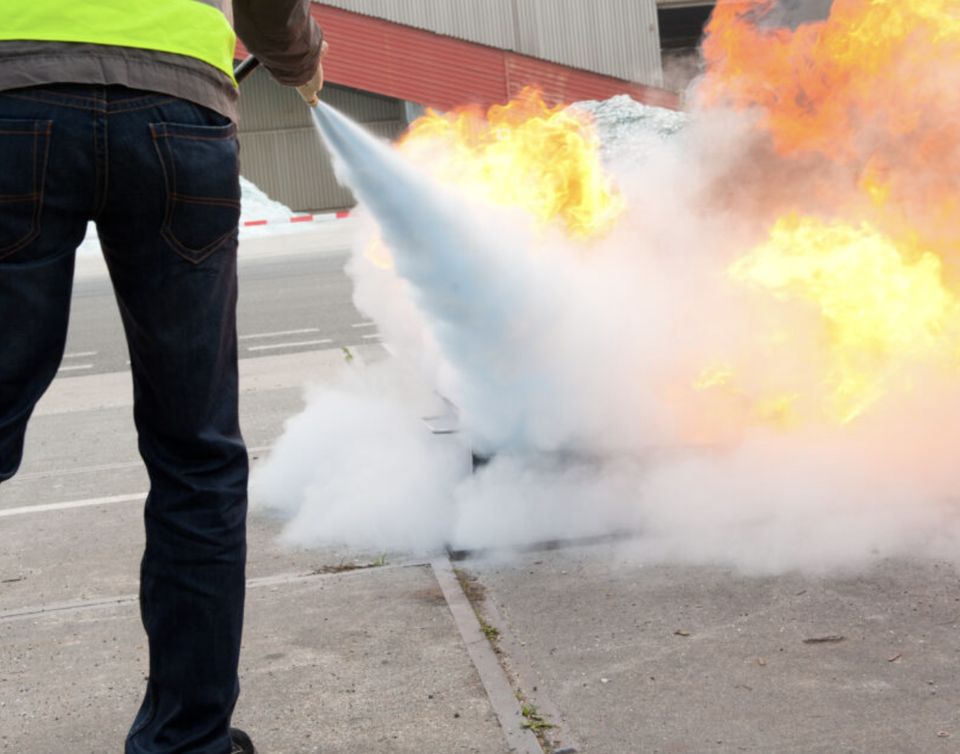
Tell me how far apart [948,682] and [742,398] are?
5.56 ft

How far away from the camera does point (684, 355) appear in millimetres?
4523

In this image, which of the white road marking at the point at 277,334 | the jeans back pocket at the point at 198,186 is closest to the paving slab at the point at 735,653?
the jeans back pocket at the point at 198,186

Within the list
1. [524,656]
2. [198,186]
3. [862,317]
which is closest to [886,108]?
[862,317]

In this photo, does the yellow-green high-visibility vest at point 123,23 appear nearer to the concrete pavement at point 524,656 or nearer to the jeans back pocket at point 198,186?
the jeans back pocket at point 198,186

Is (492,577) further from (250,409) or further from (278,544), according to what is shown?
(250,409)

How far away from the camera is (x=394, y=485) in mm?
4379

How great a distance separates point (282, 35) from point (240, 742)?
1.51 m

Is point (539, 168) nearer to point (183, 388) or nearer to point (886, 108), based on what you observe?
point (886, 108)

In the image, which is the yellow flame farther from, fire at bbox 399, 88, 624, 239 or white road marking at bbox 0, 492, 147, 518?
white road marking at bbox 0, 492, 147, 518

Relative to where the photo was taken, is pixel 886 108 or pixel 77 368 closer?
pixel 886 108

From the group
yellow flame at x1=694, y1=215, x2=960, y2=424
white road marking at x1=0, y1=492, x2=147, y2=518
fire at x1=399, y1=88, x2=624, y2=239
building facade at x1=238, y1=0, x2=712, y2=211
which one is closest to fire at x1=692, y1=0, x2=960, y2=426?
yellow flame at x1=694, y1=215, x2=960, y2=424

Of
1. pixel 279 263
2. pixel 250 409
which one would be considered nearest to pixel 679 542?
pixel 250 409

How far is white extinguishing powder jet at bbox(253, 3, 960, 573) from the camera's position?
4.15m

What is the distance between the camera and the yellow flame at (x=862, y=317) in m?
4.44
